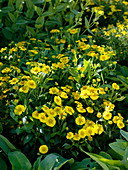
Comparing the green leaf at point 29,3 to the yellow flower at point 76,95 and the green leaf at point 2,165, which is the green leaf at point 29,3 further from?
the green leaf at point 2,165

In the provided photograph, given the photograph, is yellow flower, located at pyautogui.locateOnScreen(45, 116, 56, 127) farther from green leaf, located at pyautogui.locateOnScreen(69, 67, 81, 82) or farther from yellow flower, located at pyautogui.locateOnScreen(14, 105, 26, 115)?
green leaf, located at pyautogui.locateOnScreen(69, 67, 81, 82)

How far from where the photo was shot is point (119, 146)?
1502mm

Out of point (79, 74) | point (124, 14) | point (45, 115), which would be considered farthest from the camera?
point (124, 14)

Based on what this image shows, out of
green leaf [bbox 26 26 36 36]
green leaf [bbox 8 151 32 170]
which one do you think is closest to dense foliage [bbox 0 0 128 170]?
green leaf [bbox 8 151 32 170]

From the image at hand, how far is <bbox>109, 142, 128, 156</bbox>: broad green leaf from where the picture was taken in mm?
1466

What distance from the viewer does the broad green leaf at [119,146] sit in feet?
4.81

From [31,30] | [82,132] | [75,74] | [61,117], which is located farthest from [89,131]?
[31,30]

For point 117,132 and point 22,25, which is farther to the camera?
point 22,25

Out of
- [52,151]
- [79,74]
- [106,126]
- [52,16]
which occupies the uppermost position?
[52,16]

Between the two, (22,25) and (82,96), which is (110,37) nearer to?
(22,25)

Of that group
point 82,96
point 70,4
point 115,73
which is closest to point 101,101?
point 82,96

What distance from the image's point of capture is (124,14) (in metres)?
3.70

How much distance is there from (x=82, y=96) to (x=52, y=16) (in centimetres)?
131

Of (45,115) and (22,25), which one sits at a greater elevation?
(22,25)
